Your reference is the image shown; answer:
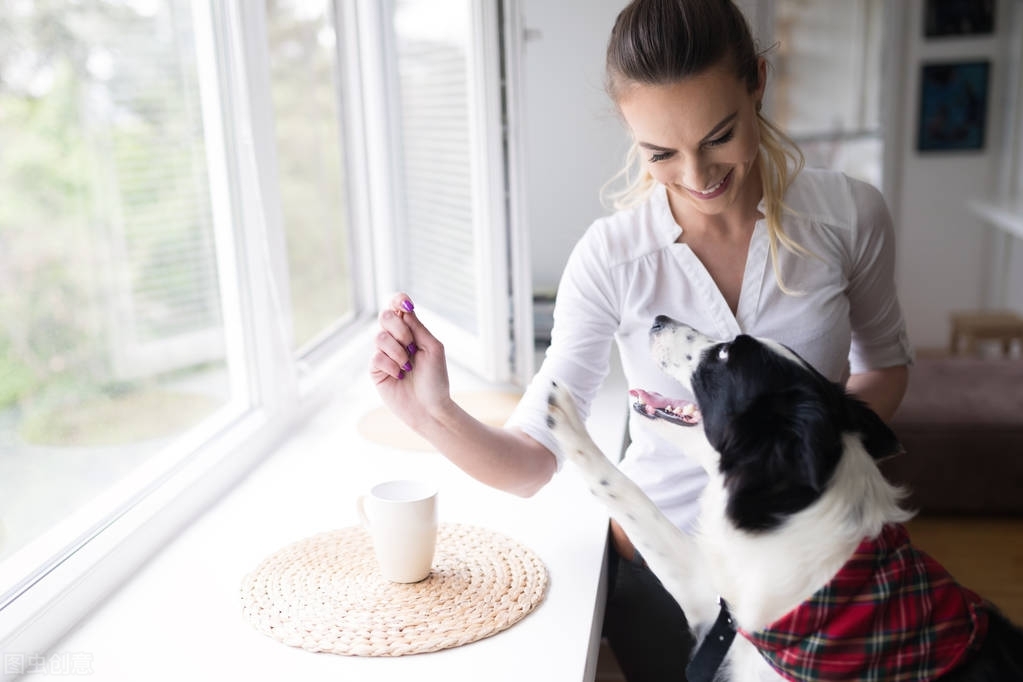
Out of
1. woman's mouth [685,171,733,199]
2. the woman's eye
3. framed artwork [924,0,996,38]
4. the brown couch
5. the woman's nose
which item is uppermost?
framed artwork [924,0,996,38]

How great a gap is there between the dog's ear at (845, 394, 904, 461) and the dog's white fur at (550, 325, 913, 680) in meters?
0.02

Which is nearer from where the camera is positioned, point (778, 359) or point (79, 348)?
point (778, 359)

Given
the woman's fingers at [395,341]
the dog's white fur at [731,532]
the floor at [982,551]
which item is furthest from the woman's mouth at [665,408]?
the floor at [982,551]

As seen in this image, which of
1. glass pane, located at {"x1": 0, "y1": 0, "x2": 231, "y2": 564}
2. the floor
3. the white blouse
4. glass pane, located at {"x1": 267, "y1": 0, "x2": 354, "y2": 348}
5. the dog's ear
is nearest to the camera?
the dog's ear

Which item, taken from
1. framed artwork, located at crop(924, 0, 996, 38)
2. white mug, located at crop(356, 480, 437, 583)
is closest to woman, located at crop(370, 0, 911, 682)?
white mug, located at crop(356, 480, 437, 583)

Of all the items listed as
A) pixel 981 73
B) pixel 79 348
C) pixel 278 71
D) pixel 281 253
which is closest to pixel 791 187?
pixel 281 253

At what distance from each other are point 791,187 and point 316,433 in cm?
95

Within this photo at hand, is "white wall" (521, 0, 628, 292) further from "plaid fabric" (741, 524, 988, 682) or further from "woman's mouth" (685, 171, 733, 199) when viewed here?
"plaid fabric" (741, 524, 988, 682)

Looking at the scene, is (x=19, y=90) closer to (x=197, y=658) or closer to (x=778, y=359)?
(x=197, y=658)

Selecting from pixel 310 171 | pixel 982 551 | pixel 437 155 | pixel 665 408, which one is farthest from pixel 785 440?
pixel 982 551

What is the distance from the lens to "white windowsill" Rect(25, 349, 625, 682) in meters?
0.95

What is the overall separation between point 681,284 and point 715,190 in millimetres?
150

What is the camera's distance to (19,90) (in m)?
2.15

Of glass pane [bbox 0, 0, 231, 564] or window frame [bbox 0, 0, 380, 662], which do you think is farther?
glass pane [bbox 0, 0, 231, 564]
